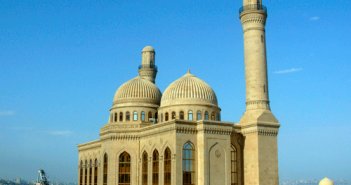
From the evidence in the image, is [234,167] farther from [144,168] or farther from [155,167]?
[144,168]

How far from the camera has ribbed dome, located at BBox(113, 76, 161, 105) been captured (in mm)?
53938

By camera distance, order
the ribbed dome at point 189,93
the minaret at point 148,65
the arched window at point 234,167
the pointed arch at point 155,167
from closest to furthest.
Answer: the pointed arch at point 155,167 → the arched window at point 234,167 → the ribbed dome at point 189,93 → the minaret at point 148,65

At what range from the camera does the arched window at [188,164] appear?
44.4m

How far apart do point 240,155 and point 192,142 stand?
5.84 meters

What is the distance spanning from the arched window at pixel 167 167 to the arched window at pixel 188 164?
1387 mm

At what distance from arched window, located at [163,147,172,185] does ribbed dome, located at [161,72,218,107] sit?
22.6 feet

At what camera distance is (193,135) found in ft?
149

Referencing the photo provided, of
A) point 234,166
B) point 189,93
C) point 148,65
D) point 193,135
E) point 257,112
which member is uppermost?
point 148,65

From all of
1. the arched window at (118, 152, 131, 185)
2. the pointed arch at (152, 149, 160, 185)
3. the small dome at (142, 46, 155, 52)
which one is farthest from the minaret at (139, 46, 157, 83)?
the pointed arch at (152, 149, 160, 185)

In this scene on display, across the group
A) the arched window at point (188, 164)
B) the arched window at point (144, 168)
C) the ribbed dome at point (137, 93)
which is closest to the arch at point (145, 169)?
the arched window at point (144, 168)

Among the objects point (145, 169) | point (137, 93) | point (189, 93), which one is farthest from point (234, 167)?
point (137, 93)

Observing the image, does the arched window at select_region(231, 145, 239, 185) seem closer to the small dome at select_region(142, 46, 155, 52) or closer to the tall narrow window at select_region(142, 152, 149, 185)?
the tall narrow window at select_region(142, 152, 149, 185)

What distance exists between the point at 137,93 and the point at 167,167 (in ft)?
38.4

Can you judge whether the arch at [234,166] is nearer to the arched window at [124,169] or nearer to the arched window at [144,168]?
the arched window at [144,168]
